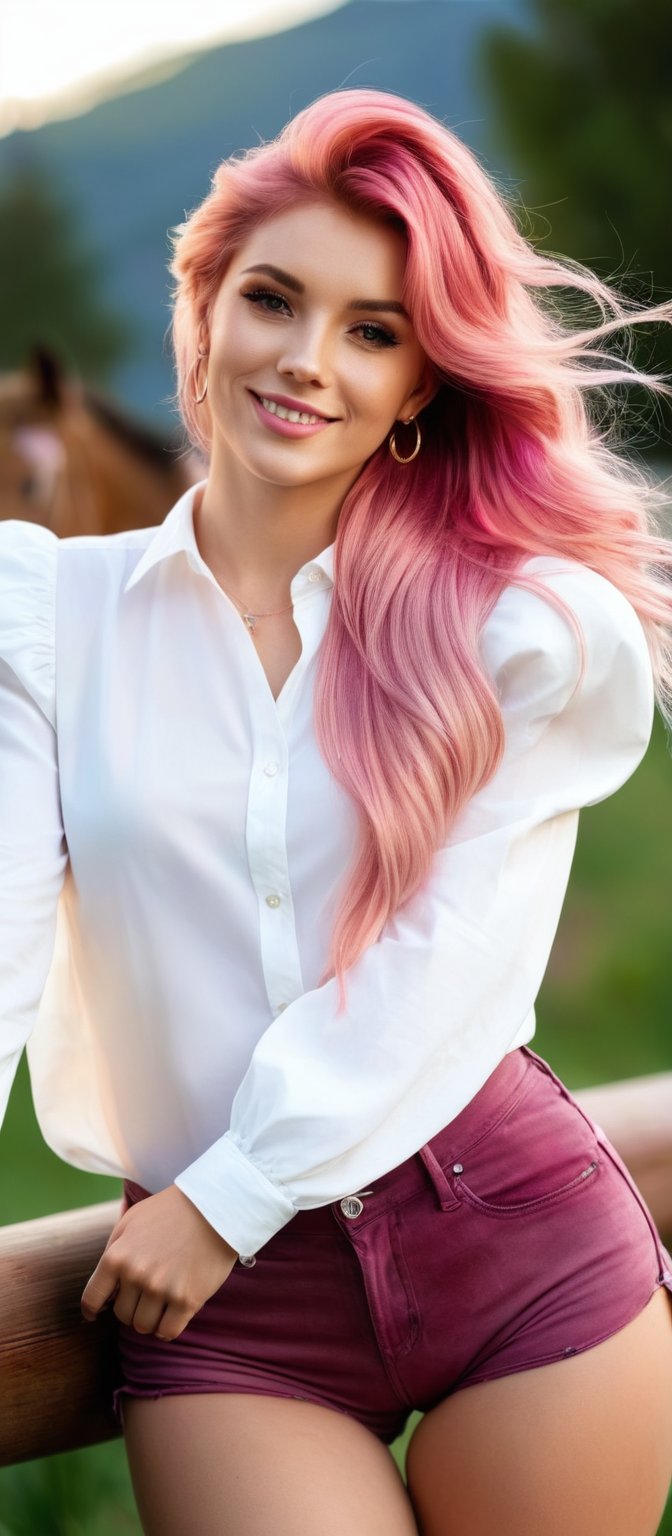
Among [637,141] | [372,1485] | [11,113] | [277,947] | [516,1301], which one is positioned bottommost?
[372,1485]

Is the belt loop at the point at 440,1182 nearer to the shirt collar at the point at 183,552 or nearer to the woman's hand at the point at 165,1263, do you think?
the woman's hand at the point at 165,1263

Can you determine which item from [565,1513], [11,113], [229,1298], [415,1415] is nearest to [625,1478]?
[565,1513]

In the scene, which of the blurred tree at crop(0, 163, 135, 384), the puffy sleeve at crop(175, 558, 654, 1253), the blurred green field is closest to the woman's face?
the puffy sleeve at crop(175, 558, 654, 1253)

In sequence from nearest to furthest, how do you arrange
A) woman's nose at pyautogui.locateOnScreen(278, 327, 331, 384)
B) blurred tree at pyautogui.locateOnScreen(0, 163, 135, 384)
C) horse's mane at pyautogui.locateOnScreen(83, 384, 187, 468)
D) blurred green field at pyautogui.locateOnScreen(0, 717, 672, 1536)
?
woman's nose at pyautogui.locateOnScreen(278, 327, 331, 384)
horse's mane at pyautogui.locateOnScreen(83, 384, 187, 468)
blurred tree at pyautogui.locateOnScreen(0, 163, 135, 384)
blurred green field at pyautogui.locateOnScreen(0, 717, 672, 1536)

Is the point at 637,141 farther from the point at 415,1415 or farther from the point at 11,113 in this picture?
the point at 415,1415

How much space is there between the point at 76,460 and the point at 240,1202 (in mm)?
2818

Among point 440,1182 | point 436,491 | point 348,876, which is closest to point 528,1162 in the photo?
point 440,1182

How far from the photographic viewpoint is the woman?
4.35 feet

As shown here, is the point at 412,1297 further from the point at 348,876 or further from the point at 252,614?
the point at 252,614

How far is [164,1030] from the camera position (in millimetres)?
1439

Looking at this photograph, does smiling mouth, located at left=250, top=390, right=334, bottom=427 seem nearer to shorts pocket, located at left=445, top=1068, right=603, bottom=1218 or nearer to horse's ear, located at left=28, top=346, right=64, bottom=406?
shorts pocket, located at left=445, top=1068, right=603, bottom=1218

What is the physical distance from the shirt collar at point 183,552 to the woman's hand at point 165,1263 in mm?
666

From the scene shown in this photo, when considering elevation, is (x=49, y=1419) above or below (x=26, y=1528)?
above

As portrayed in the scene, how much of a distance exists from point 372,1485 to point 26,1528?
1.05 metres
